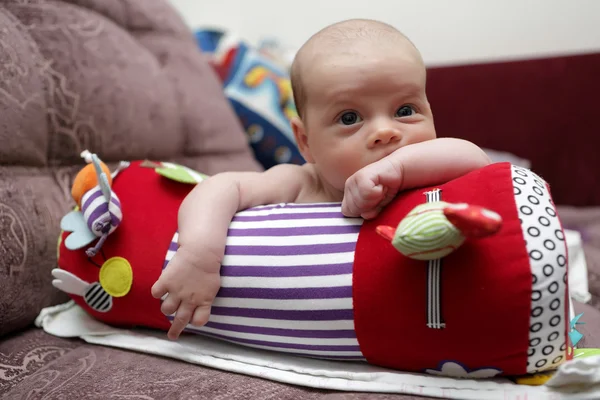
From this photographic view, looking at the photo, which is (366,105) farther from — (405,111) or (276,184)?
(276,184)

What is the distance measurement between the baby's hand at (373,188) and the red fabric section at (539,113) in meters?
1.16

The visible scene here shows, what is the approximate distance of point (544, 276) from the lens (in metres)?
0.52

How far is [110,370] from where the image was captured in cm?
69

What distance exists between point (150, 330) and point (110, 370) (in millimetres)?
118

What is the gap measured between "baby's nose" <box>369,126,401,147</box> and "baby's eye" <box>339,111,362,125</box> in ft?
0.14

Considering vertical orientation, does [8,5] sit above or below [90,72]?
above

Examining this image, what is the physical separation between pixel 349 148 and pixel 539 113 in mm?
1249

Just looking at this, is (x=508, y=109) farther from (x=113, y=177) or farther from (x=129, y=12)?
(x=113, y=177)

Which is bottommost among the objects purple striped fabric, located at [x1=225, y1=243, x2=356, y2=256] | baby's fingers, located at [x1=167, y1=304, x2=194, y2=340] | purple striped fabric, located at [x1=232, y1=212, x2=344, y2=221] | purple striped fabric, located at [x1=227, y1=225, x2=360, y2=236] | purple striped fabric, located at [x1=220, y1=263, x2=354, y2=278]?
baby's fingers, located at [x1=167, y1=304, x2=194, y2=340]

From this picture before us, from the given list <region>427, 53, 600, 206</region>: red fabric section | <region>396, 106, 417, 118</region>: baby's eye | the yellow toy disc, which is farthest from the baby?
<region>427, 53, 600, 206</region>: red fabric section

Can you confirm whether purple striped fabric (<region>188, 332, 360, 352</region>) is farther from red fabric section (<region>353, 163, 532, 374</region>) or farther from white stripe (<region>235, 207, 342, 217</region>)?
white stripe (<region>235, 207, 342, 217</region>)

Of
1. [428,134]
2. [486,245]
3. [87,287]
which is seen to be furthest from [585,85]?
[87,287]

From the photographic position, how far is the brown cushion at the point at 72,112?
827mm

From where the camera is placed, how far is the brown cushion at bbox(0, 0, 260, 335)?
0.83m
